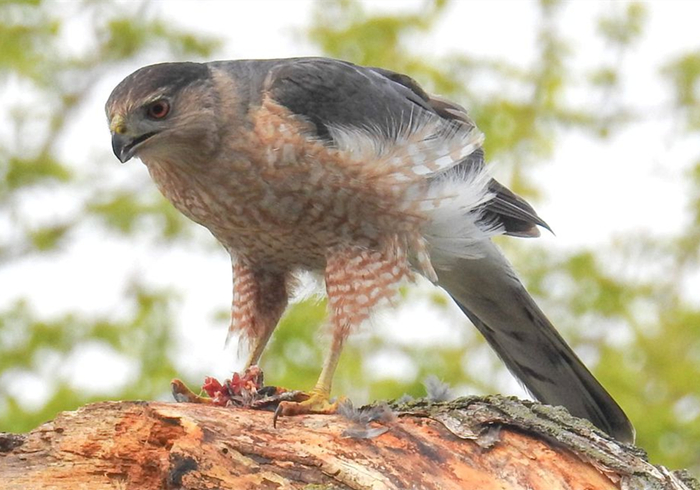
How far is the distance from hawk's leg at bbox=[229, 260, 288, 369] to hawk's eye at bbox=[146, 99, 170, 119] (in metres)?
1.07

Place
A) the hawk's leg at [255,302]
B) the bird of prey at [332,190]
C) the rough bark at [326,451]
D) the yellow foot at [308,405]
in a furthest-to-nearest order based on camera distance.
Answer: the hawk's leg at [255,302] → the bird of prey at [332,190] → the yellow foot at [308,405] → the rough bark at [326,451]

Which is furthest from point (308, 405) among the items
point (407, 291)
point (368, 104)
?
point (407, 291)

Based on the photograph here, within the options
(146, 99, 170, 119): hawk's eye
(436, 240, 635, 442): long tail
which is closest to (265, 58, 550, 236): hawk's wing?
(436, 240, 635, 442): long tail

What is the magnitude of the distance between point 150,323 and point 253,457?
7.61 m

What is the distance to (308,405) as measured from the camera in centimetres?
435

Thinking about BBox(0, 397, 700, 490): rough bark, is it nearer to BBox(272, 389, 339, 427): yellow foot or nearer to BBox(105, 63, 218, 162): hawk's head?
BBox(272, 389, 339, 427): yellow foot

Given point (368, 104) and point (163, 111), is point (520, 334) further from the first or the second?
point (163, 111)

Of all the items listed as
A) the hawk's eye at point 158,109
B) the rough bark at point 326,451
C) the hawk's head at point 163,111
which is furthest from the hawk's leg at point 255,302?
the rough bark at point 326,451

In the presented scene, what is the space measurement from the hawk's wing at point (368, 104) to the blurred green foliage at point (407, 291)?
3458mm

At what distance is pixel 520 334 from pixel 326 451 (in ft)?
7.37

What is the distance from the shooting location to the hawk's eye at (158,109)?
486 cm

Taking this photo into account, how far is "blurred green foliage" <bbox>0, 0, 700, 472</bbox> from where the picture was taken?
987 centimetres

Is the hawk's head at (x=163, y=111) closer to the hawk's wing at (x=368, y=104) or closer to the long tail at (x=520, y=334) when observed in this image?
the hawk's wing at (x=368, y=104)

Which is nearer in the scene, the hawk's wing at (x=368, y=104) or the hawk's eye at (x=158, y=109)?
the hawk's eye at (x=158, y=109)
